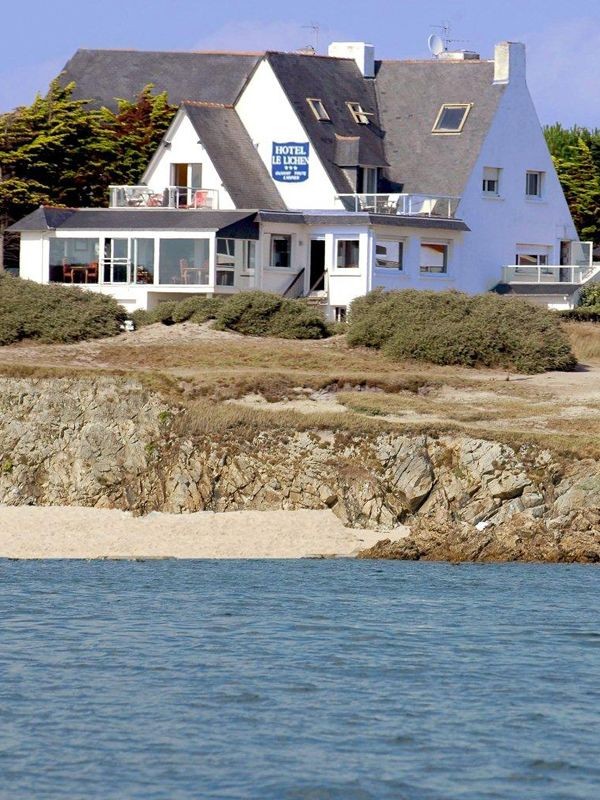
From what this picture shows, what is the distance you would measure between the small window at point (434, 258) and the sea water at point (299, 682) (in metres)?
30.2

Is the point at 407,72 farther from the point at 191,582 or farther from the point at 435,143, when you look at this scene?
the point at 191,582

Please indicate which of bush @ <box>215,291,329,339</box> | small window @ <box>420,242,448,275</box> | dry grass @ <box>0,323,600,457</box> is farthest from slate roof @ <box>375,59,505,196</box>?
dry grass @ <box>0,323,600,457</box>

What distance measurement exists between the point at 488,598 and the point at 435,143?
119 feet

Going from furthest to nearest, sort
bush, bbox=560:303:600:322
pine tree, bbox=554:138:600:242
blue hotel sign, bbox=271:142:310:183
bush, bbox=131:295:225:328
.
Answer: pine tree, bbox=554:138:600:242
blue hotel sign, bbox=271:142:310:183
bush, bbox=560:303:600:322
bush, bbox=131:295:225:328

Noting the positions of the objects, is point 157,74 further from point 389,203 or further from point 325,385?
point 325,385

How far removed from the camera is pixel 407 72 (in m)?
61.2

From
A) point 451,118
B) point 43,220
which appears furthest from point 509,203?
point 43,220

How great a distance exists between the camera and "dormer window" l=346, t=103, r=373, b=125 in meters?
59.6

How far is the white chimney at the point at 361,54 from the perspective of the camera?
61500mm

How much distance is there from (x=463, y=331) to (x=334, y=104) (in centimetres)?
1764

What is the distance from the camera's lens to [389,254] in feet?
185

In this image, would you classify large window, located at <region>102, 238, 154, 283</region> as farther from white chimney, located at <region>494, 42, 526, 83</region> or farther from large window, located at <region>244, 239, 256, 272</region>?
white chimney, located at <region>494, 42, 526, 83</region>

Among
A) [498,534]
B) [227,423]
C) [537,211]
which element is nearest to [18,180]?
[537,211]

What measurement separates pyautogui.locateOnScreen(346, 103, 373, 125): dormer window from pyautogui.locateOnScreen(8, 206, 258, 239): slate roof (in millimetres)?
→ 6879
